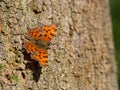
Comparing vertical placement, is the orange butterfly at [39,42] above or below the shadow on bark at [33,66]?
above

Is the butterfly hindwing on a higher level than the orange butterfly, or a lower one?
lower

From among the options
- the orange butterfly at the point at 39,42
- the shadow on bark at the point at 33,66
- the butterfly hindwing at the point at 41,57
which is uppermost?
the orange butterfly at the point at 39,42

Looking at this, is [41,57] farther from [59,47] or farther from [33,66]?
[59,47]

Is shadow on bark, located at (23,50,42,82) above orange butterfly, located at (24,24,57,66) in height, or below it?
below

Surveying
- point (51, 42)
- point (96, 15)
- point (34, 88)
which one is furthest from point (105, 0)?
point (34, 88)

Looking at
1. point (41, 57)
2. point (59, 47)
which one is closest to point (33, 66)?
point (41, 57)

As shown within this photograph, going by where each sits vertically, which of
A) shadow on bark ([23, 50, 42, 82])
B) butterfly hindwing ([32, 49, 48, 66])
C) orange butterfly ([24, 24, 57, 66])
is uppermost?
orange butterfly ([24, 24, 57, 66])
